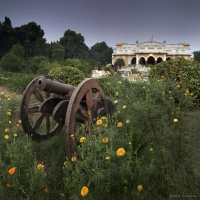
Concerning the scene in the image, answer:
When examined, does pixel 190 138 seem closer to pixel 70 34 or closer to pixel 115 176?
pixel 115 176

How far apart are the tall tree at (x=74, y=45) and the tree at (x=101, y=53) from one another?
7651 mm

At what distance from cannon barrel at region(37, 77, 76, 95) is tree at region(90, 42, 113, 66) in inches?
2268

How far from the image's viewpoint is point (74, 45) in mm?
45750

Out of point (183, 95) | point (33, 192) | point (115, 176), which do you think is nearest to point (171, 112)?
point (183, 95)

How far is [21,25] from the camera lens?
3741 cm

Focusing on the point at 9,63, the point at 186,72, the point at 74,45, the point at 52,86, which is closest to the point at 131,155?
the point at 52,86

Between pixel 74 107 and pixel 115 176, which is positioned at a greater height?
pixel 74 107

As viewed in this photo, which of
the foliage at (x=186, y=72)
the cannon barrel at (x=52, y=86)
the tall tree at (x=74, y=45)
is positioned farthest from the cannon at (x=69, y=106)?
the tall tree at (x=74, y=45)

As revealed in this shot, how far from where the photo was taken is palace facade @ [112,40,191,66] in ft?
137

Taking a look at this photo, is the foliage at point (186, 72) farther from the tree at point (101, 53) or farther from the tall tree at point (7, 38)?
the tree at point (101, 53)

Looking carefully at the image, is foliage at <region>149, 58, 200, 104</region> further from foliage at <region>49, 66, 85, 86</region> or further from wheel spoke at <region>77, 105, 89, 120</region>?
wheel spoke at <region>77, 105, 89, 120</region>

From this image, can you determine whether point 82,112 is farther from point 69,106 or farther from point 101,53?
point 101,53

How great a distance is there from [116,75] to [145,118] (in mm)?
1109

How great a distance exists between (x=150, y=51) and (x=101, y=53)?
23258mm
